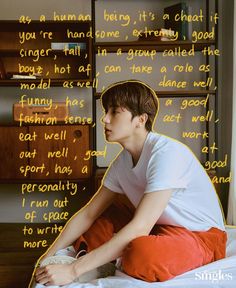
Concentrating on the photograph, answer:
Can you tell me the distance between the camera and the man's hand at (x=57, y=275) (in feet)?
3.93

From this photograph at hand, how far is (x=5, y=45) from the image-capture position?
2961 millimetres

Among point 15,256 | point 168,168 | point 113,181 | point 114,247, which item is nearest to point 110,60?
point 15,256

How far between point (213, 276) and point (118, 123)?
57 centimetres

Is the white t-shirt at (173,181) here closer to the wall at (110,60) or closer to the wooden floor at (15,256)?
the wooden floor at (15,256)

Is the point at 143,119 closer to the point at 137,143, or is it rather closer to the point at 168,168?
the point at 137,143

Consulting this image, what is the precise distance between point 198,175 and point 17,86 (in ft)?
6.07

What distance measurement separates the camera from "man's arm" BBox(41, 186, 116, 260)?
5.02 feet

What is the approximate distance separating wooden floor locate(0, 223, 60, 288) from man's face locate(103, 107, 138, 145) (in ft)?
2.41

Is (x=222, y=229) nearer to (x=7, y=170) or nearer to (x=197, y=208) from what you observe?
(x=197, y=208)

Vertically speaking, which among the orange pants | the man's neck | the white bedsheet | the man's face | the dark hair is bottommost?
the white bedsheet

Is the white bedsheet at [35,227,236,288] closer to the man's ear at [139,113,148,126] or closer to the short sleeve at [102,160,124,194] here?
the short sleeve at [102,160,124,194]

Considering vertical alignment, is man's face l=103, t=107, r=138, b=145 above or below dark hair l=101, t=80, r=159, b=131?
below

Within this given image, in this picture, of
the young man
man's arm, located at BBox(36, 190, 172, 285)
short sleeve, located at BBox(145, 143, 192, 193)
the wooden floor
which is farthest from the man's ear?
the wooden floor

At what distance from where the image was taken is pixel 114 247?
1.24 m
